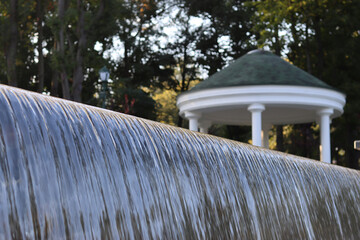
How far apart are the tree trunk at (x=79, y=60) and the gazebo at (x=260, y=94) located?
4.17 meters

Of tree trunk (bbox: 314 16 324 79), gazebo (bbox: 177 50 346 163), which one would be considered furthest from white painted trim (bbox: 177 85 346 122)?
tree trunk (bbox: 314 16 324 79)

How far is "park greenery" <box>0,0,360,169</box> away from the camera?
23906mm

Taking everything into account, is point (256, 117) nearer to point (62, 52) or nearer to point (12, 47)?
point (62, 52)

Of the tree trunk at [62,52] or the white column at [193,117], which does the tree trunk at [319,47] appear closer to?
the white column at [193,117]

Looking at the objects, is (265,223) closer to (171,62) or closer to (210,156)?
(210,156)

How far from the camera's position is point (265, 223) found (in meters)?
6.94

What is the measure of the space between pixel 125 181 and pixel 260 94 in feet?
51.1

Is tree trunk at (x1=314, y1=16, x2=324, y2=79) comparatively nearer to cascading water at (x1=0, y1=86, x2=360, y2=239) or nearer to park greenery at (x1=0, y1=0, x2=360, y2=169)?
park greenery at (x1=0, y1=0, x2=360, y2=169)

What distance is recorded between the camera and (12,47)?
76.3 feet

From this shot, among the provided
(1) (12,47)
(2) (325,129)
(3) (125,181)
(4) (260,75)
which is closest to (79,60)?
(1) (12,47)

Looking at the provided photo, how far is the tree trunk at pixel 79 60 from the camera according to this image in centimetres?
2235

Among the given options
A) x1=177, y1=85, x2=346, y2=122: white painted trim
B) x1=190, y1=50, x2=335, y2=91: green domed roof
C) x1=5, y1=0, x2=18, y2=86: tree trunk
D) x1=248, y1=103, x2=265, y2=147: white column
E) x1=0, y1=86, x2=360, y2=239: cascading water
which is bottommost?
x1=0, y1=86, x2=360, y2=239: cascading water

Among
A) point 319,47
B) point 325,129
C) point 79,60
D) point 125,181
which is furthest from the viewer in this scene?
point 319,47

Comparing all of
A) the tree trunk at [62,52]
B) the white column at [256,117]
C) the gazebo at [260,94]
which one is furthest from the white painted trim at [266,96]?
the tree trunk at [62,52]
